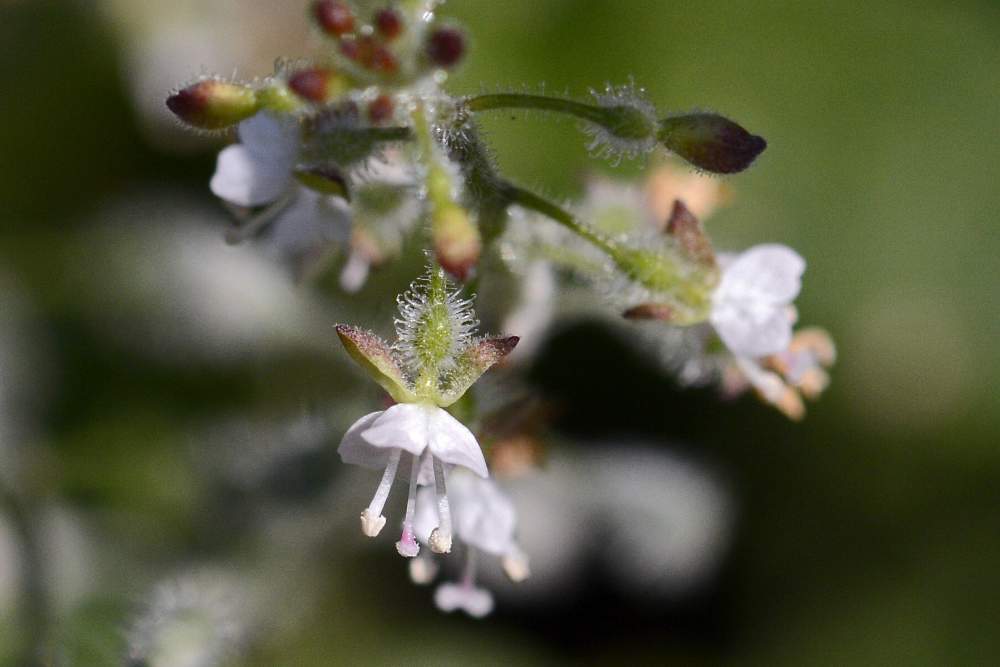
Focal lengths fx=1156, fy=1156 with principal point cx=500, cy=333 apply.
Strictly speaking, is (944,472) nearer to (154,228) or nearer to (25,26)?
(154,228)

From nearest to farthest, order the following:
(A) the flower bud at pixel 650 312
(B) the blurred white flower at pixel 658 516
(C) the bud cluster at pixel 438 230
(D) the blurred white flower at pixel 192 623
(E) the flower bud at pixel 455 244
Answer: (E) the flower bud at pixel 455 244
(C) the bud cluster at pixel 438 230
(A) the flower bud at pixel 650 312
(D) the blurred white flower at pixel 192 623
(B) the blurred white flower at pixel 658 516

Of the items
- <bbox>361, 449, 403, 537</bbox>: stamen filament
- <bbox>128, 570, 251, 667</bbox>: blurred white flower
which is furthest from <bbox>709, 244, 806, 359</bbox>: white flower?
<bbox>128, 570, 251, 667</bbox>: blurred white flower

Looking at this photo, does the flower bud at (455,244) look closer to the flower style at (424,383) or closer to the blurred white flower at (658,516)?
the flower style at (424,383)

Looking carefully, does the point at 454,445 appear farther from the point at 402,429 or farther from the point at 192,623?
the point at 192,623

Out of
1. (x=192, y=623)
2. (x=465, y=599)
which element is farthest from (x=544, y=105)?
(x=192, y=623)

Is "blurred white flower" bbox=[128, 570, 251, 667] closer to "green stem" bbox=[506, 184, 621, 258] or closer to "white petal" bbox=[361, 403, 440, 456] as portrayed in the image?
"white petal" bbox=[361, 403, 440, 456]

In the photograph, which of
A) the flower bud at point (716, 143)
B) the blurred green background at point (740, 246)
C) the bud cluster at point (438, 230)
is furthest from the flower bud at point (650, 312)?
the blurred green background at point (740, 246)
